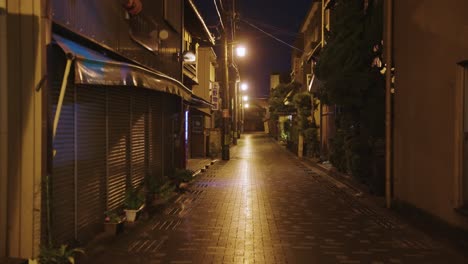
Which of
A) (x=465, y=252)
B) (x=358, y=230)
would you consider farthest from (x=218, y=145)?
(x=465, y=252)

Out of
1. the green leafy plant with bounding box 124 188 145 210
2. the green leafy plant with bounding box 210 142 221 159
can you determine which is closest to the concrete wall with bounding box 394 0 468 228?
the green leafy plant with bounding box 124 188 145 210

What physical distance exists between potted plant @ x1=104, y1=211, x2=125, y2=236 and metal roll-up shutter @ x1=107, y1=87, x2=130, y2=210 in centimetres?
46

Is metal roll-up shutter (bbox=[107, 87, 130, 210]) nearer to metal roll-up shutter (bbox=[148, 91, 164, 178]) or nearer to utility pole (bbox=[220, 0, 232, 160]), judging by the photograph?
metal roll-up shutter (bbox=[148, 91, 164, 178])

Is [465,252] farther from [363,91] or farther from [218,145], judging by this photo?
[218,145]

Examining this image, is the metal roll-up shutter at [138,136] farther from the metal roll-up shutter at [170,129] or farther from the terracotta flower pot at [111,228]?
the metal roll-up shutter at [170,129]

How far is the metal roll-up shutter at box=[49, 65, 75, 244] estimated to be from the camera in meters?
6.54

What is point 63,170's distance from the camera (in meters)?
6.85

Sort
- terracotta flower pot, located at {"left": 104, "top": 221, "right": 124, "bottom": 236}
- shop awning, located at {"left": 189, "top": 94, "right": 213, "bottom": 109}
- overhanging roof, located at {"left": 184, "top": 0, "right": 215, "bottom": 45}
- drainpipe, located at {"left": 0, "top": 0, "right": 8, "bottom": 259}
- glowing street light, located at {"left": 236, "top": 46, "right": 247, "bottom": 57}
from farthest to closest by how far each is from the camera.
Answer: glowing street light, located at {"left": 236, "top": 46, "right": 247, "bottom": 57}, overhanging roof, located at {"left": 184, "top": 0, "right": 215, "bottom": 45}, shop awning, located at {"left": 189, "top": 94, "right": 213, "bottom": 109}, terracotta flower pot, located at {"left": 104, "top": 221, "right": 124, "bottom": 236}, drainpipe, located at {"left": 0, "top": 0, "right": 8, "bottom": 259}

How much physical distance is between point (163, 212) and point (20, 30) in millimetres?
6178

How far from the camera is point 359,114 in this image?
47.4 feet

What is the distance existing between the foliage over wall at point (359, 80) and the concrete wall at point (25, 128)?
31.8ft

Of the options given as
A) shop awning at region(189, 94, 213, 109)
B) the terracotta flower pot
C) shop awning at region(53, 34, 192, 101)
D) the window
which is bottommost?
the terracotta flower pot

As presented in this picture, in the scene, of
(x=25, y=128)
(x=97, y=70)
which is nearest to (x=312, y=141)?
(x=97, y=70)

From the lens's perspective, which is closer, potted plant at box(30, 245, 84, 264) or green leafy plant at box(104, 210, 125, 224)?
potted plant at box(30, 245, 84, 264)
